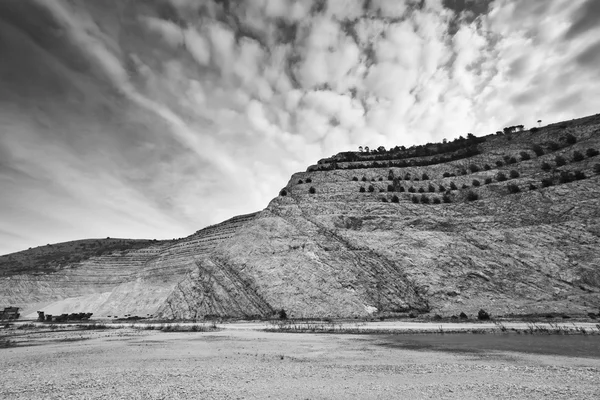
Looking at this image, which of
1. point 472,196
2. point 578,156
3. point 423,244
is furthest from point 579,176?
point 423,244

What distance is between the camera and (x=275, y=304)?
37.5 m

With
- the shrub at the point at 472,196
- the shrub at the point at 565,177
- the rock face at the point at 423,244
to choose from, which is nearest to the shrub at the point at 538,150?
the rock face at the point at 423,244

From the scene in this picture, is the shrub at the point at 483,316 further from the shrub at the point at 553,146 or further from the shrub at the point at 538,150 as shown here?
the shrub at the point at 553,146

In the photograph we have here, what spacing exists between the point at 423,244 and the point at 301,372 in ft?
106

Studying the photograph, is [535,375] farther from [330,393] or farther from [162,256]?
[162,256]

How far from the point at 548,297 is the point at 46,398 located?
4051 cm

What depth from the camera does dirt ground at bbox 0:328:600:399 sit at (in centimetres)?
991

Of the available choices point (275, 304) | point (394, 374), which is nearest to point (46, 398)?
point (394, 374)

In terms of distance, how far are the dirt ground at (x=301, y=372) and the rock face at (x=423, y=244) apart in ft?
52.5

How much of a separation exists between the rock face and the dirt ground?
16.0 meters

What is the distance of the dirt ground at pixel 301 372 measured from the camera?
32.5ft

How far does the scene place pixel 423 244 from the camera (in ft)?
135

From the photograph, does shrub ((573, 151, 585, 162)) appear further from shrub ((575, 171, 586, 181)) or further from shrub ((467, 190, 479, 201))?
shrub ((467, 190, 479, 201))

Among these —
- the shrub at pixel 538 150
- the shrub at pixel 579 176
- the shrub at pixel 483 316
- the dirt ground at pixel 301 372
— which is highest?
the shrub at pixel 538 150
